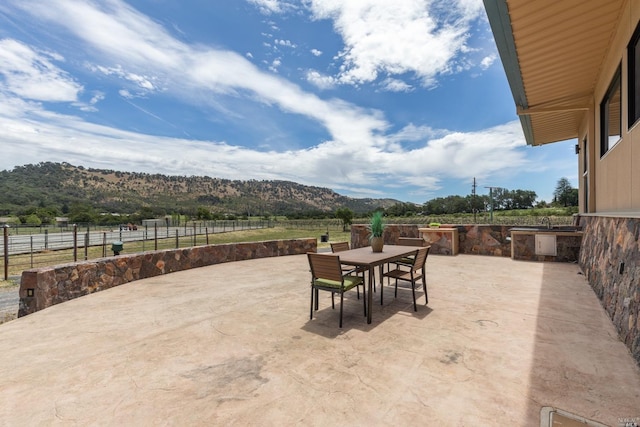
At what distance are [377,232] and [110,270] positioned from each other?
4.92 meters

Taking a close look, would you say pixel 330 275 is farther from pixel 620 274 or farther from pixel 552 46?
pixel 552 46

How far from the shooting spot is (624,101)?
3.79m

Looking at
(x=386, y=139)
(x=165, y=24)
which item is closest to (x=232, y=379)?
(x=165, y=24)

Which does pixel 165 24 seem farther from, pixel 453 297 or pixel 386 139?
pixel 386 139

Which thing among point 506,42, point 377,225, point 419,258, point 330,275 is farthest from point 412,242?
point 506,42

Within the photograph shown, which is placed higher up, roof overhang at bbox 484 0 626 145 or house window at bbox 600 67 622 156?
roof overhang at bbox 484 0 626 145

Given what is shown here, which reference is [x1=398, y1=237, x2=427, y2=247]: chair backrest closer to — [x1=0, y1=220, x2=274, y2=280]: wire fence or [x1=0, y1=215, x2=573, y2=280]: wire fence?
[x1=0, y1=220, x2=274, y2=280]: wire fence

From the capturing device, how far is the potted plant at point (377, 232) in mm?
4191

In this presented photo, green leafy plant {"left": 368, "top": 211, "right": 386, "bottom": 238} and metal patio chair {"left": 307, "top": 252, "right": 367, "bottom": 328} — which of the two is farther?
green leafy plant {"left": 368, "top": 211, "right": 386, "bottom": 238}

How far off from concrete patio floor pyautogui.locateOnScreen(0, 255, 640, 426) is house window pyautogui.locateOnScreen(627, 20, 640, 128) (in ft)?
8.20

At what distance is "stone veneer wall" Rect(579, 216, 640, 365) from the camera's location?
2475 mm

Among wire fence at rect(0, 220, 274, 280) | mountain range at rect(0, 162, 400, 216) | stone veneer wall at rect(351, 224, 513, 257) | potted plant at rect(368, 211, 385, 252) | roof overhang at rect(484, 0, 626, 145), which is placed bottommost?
wire fence at rect(0, 220, 274, 280)

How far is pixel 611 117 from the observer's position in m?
4.87

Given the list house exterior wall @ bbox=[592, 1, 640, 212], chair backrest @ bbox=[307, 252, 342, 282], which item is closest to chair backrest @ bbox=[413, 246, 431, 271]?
chair backrest @ bbox=[307, 252, 342, 282]
